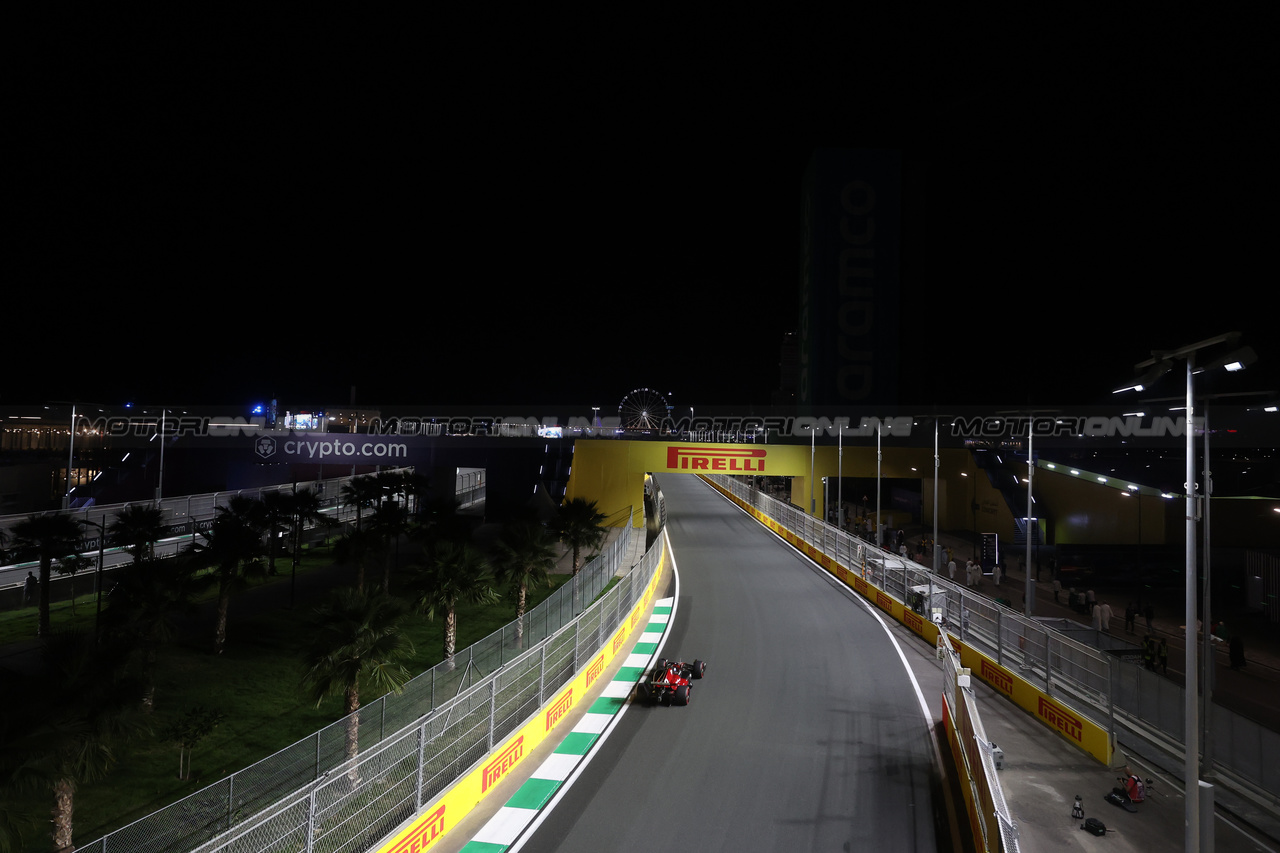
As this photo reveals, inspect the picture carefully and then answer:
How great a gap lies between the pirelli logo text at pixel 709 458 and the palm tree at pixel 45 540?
27655 mm

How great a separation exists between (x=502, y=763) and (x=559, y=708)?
2.91 metres

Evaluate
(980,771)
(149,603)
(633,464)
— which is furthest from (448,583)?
(633,464)

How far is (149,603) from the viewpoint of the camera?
1961cm

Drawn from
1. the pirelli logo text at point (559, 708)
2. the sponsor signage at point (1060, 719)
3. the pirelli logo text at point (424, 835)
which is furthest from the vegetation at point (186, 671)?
the sponsor signage at point (1060, 719)

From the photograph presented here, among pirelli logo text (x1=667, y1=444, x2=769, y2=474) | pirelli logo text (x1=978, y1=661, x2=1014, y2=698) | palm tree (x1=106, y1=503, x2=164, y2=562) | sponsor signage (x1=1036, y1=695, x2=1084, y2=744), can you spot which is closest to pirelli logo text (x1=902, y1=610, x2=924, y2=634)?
pirelli logo text (x1=978, y1=661, x2=1014, y2=698)

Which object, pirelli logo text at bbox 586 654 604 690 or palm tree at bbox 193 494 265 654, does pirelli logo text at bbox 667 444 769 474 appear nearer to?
palm tree at bbox 193 494 265 654

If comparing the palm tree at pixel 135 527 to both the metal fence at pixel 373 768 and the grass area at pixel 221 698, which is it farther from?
the metal fence at pixel 373 768

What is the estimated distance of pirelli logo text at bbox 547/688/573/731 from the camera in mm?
15453

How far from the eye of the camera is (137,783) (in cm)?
1570

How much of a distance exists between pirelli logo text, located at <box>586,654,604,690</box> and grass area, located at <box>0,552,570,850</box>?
5.79 metres

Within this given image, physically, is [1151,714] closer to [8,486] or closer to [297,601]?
[297,601]

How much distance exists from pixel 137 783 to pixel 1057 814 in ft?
61.8

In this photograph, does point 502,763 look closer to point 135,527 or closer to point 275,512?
point 135,527

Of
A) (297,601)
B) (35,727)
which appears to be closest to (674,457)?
(297,601)
